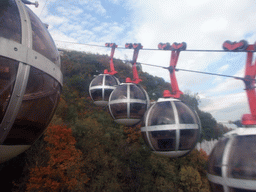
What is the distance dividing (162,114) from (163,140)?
50 cm

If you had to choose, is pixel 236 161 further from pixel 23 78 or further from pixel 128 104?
pixel 128 104

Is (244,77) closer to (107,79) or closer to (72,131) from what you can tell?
(107,79)

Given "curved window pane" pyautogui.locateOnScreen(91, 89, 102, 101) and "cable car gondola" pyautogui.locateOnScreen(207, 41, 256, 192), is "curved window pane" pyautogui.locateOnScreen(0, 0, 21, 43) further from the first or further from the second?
"curved window pane" pyautogui.locateOnScreen(91, 89, 102, 101)

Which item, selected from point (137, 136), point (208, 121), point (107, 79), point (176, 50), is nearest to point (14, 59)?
point (176, 50)

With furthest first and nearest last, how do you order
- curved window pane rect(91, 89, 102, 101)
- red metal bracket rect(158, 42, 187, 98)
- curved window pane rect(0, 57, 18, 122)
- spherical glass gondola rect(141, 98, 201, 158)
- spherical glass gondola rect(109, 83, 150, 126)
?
curved window pane rect(91, 89, 102, 101) → spherical glass gondola rect(109, 83, 150, 126) → red metal bracket rect(158, 42, 187, 98) → spherical glass gondola rect(141, 98, 201, 158) → curved window pane rect(0, 57, 18, 122)

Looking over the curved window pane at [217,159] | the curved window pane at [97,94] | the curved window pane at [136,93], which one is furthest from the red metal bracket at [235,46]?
the curved window pane at [97,94]

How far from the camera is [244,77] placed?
291 cm

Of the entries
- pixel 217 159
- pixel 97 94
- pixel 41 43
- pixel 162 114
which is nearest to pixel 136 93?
pixel 162 114

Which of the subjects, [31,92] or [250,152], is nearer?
[31,92]

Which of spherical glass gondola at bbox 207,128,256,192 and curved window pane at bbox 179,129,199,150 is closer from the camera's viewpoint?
spherical glass gondola at bbox 207,128,256,192

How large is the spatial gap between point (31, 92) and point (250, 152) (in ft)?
8.12

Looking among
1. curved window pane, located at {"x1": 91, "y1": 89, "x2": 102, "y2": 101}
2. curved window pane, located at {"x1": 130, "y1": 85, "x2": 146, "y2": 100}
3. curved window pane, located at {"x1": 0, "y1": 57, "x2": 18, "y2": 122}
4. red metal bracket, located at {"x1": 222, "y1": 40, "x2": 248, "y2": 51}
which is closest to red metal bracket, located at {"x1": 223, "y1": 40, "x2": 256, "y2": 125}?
red metal bracket, located at {"x1": 222, "y1": 40, "x2": 248, "y2": 51}

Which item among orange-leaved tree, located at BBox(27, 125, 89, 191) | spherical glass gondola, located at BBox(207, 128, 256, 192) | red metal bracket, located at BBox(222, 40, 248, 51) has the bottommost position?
orange-leaved tree, located at BBox(27, 125, 89, 191)

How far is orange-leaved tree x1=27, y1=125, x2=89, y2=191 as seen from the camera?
460 inches
